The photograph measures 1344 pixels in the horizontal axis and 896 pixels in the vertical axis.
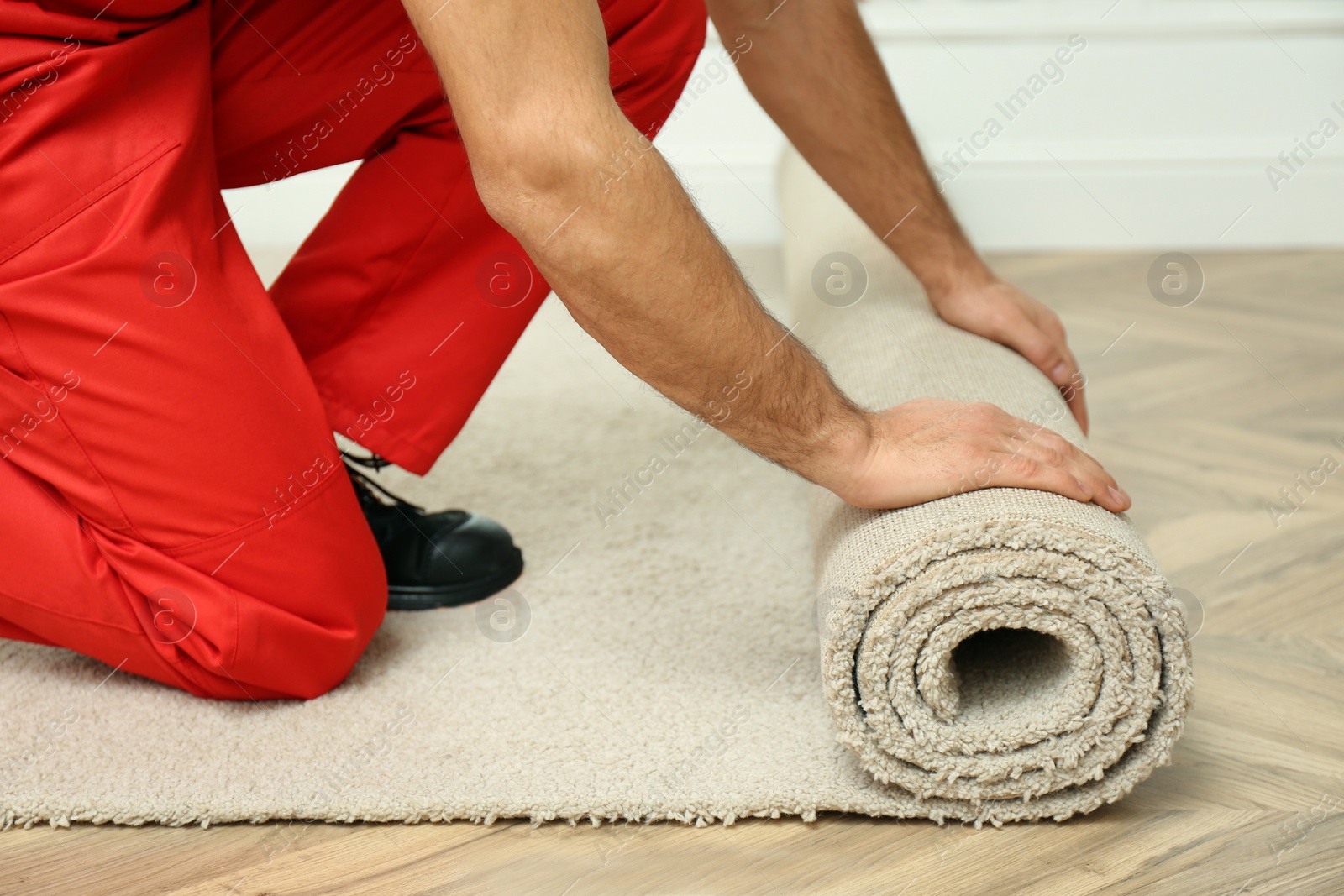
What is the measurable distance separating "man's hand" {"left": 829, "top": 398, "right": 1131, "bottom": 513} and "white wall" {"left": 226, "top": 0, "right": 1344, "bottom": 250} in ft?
6.04

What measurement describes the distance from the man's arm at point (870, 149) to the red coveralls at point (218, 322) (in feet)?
0.38

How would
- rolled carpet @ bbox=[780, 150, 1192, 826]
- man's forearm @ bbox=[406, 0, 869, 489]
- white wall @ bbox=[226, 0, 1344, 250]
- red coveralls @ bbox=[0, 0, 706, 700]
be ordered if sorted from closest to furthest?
man's forearm @ bbox=[406, 0, 869, 489] → rolled carpet @ bbox=[780, 150, 1192, 826] → red coveralls @ bbox=[0, 0, 706, 700] → white wall @ bbox=[226, 0, 1344, 250]

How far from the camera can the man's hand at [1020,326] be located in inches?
45.9

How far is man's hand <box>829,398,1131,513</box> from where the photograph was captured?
852 mm

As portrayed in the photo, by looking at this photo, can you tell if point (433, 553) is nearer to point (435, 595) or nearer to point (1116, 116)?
point (435, 595)

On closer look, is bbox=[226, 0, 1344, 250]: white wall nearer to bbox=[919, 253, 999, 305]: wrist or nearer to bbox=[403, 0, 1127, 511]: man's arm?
bbox=[919, 253, 999, 305]: wrist

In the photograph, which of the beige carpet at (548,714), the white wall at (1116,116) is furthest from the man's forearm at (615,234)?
the white wall at (1116,116)

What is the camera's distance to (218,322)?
3.27 ft

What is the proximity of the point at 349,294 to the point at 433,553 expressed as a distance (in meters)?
0.29

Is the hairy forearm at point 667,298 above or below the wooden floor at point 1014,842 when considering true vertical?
above

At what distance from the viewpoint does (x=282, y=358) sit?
1.05m

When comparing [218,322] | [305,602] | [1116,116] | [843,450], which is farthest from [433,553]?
[1116,116]

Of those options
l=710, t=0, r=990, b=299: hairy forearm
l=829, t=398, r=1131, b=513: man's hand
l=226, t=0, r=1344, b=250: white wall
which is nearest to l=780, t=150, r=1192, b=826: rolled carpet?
l=829, t=398, r=1131, b=513: man's hand

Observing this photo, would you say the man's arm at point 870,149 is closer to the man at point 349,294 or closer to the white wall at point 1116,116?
the man at point 349,294
